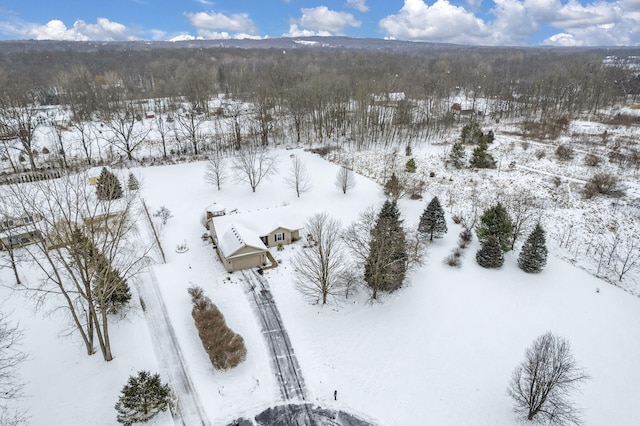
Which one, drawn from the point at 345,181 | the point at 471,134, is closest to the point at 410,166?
the point at 345,181

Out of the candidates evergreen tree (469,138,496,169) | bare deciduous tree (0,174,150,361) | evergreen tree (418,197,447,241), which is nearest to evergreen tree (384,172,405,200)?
evergreen tree (418,197,447,241)

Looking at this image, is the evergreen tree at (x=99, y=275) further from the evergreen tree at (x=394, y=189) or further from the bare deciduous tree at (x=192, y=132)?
the bare deciduous tree at (x=192, y=132)

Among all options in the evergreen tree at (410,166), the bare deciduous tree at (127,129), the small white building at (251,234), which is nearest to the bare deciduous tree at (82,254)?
the small white building at (251,234)

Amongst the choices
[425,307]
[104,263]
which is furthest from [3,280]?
[425,307]

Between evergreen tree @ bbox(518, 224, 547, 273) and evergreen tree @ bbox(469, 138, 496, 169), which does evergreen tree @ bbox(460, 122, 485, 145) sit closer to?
evergreen tree @ bbox(469, 138, 496, 169)

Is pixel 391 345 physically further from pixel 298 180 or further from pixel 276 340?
pixel 298 180

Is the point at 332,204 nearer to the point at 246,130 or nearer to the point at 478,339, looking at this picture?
the point at 478,339
